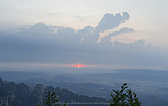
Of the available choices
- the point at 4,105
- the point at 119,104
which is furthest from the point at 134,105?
the point at 4,105

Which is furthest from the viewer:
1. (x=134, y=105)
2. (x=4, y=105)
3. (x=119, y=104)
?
(x=4, y=105)

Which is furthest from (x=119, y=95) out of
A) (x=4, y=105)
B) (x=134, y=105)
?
(x=4, y=105)

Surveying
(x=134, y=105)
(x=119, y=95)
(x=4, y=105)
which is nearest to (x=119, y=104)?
(x=119, y=95)

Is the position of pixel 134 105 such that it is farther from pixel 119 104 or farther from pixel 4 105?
pixel 4 105

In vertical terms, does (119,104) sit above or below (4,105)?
above

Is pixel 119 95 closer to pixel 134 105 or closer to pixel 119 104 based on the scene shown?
pixel 119 104

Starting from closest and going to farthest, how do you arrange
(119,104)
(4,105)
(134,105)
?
(134,105)
(119,104)
(4,105)

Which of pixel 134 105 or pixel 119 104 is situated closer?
pixel 134 105

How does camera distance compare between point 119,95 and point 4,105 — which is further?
point 4,105

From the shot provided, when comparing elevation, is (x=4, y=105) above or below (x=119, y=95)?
below
